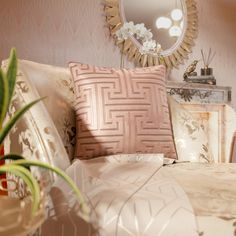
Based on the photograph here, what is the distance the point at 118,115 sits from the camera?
135 cm

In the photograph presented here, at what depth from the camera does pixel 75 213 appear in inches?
32.1

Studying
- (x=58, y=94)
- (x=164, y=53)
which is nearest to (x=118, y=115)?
(x=58, y=94)

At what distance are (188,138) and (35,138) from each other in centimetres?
85

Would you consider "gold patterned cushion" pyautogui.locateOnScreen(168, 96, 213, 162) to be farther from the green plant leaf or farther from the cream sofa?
the green plant leaf

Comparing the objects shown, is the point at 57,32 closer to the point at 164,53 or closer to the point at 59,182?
the point at 164,53

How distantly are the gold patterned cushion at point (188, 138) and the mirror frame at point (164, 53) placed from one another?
1114 millimetres

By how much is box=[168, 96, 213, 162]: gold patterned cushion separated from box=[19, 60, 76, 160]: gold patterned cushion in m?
0.49

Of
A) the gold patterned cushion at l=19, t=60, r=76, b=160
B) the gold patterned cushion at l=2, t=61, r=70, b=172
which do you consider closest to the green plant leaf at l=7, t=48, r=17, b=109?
the gold patterned cushion at l=2, t=61, r=70, b=172

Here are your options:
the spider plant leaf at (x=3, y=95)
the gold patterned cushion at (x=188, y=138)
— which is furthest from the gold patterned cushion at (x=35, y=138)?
the gold patterned cushion at (x=188, y=138)

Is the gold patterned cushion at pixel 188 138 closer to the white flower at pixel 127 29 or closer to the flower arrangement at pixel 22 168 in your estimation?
the white flower at pixel 127 29

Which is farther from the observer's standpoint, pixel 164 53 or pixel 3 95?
pixel 164 53

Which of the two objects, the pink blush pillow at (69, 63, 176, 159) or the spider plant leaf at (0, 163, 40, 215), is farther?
the pink blush pillow at (69, 63, 176, 159)

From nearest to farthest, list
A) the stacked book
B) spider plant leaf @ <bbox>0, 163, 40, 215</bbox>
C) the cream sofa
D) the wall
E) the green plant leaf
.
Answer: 1. spider plant leaf @ <bbox>0, 163, 40, 215</bbox>
2. the green plant leaf
3. the cream sofa
4. the wall
5. the stacked book

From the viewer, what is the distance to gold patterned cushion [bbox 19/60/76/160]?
1.23 meters
